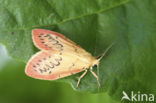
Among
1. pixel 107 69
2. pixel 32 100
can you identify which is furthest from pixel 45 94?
pixel 107 69

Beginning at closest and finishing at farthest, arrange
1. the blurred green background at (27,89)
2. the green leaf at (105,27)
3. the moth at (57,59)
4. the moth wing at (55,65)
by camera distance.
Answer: the green leaf at (105,27) → the moth at (57,59) → the moth wing at (55,65) → the blurred green background at (27,89)

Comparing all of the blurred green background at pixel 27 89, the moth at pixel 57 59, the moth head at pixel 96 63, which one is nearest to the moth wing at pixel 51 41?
the moth at pixel 57 59

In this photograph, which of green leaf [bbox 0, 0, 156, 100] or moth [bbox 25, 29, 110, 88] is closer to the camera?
green leaf [bbox 0, 0, 156, 100]

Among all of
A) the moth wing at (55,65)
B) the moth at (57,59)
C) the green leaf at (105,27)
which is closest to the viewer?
the green leaf at (105,27)

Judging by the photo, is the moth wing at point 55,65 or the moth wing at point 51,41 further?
the moth wing at point 55,65

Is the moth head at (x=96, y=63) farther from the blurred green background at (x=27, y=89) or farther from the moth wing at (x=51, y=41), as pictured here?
the blurred green background at (x=27, y=89)

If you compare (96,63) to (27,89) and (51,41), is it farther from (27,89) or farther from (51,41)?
(27,89)

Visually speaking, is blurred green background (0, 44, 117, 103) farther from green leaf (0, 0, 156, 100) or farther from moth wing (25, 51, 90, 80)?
green leaf (0, 0, 156, 100)

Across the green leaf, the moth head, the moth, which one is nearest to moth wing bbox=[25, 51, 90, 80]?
the moth
